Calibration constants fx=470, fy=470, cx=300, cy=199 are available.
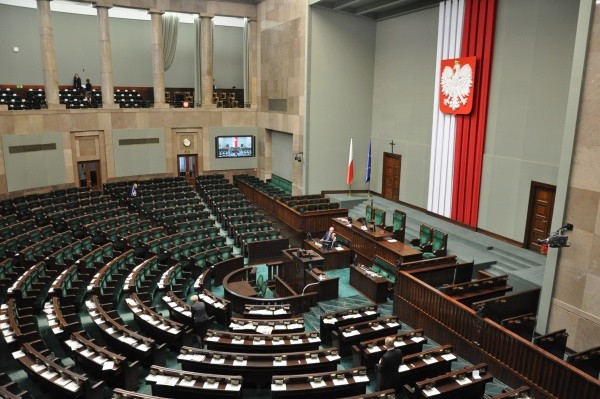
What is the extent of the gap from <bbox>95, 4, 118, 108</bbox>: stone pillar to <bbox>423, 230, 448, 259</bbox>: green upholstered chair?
13634 millimetres

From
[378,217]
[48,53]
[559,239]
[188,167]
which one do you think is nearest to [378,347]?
[559,239]

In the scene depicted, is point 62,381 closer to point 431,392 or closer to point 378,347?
point 378,347

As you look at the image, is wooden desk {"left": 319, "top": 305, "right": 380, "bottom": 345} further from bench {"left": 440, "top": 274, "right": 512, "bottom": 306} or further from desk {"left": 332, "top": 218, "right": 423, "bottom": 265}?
desk {"left": 332, "top": 218, "right": 423, "bottom": 265}

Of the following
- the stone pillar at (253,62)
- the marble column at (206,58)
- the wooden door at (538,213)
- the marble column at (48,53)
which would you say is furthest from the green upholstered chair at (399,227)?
the marble column at (48,53)

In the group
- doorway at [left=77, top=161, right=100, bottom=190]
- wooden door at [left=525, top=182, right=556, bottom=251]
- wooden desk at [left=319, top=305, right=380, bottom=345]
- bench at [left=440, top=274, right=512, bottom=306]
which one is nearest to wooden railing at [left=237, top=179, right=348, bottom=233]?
wooden door at [left=525, top=182, right=556, bottom=251]

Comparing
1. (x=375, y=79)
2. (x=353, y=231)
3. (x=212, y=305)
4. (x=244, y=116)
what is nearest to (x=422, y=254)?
(x=353, y=231)

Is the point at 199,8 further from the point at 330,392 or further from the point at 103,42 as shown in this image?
the point at 330,392

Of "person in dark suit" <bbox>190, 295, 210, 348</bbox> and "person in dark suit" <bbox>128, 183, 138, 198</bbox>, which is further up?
"person in dark suit" <bbox>128, 183, 138, 198</bbox>

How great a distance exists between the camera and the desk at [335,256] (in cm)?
1121

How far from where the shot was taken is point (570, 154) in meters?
7.76

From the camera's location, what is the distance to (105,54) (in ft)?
59.3

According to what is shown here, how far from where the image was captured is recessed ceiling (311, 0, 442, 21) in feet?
48.5

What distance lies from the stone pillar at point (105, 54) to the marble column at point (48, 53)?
1.69 m

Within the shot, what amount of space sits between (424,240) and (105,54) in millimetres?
14025
